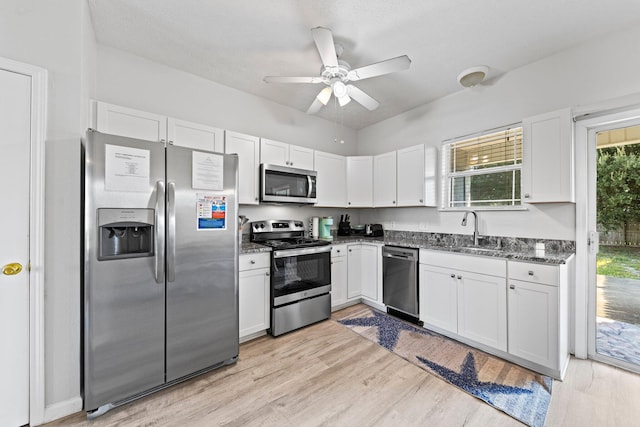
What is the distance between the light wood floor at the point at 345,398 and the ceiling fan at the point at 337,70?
2353 millimetres

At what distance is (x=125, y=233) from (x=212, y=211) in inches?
22.4

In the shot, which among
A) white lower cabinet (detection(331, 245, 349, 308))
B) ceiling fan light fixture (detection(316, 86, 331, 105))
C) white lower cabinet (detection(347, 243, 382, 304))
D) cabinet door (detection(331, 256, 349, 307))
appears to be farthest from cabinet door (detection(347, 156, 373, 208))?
ceiling fan light fixture (detection(316, 86, 331, 105))

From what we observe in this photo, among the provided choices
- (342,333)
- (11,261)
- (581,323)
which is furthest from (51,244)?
(581,323)

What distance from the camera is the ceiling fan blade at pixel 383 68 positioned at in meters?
1.90

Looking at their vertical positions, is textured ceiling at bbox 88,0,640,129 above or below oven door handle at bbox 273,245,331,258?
above

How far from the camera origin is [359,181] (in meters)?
3.90

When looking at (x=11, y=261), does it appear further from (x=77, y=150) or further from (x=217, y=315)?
(x=217, y=315)

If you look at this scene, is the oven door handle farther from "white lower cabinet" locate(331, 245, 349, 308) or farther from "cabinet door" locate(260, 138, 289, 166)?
"cabinet door" locate(260, 138, 289, 166)

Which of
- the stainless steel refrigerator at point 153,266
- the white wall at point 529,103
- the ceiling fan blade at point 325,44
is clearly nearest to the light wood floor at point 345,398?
the stainless steel refrigerator at point 153,266

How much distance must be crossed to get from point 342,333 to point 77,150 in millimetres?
2676

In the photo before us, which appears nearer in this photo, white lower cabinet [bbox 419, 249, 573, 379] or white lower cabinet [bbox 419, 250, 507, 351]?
white lower cabinet [bbox 419, 249, 573, 379]

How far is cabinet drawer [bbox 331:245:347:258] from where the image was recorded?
325 cm

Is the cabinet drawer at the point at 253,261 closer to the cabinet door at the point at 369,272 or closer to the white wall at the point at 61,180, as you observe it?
the white wall at the point at 61,180

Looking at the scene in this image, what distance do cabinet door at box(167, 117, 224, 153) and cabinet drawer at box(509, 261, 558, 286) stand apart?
2.92 metres
